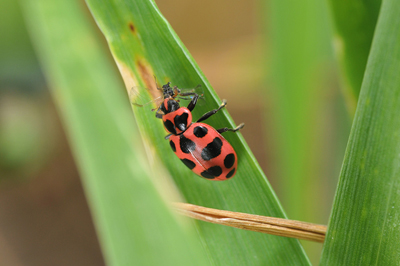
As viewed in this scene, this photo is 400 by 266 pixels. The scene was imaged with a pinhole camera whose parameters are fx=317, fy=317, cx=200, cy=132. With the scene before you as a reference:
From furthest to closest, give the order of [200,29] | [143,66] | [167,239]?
1. [200,29]
2. [143,66]
3. [167,239]

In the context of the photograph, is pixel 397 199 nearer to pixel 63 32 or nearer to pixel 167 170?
pixel 167 170

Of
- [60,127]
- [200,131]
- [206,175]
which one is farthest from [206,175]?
[60,127]

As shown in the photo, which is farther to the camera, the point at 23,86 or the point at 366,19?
the point at 23,86

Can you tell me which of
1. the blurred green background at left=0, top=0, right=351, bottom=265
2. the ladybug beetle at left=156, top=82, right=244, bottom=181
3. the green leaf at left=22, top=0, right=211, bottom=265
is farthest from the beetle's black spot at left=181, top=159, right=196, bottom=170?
the blurred green background at left=0, top=0, right=351, bottom=265

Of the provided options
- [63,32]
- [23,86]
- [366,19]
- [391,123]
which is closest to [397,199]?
[391,123]

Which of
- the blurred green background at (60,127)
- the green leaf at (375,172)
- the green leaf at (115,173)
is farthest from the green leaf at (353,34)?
the blurred green background at (60,127)

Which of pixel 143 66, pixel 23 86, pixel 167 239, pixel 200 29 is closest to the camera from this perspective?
pixel 167 239

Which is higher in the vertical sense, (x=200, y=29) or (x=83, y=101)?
(x=83, y=101)
